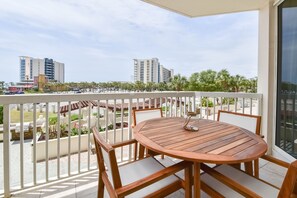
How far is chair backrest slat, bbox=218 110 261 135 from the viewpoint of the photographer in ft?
6.28

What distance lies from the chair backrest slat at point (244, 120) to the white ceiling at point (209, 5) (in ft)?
6.69

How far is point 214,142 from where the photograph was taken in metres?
1.39

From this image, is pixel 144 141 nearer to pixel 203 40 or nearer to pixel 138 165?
pixel 138 165

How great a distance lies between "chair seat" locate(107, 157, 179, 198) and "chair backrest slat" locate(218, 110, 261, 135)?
1143 mm

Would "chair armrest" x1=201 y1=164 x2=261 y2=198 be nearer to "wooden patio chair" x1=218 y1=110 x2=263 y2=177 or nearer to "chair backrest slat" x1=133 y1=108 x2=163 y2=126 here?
"wooden patio chair" x1=218 y1=110 x2=263 y2=177

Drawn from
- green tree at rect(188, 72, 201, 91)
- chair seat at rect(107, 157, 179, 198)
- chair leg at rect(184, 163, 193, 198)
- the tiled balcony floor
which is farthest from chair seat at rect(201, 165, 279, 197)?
green tree at rect(188, 72, 201, 91)

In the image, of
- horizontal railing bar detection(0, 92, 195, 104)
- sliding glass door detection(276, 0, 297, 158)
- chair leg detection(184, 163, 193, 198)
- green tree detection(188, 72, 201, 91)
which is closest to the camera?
chair leg detection(184, 163, 193, 198)

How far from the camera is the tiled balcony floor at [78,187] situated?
1.88 meters

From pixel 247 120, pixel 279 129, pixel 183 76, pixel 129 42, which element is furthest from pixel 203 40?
pixel 247 120

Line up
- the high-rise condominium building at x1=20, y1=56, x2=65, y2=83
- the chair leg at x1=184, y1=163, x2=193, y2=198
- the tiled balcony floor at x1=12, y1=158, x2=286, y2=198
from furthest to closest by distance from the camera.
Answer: the high-rise condominium building at x1=20, y1=56, x2=65, y2=83 → the tiled balcony floor at x1=12, y1=158, x2=286, y2=198 → the chair leg at x1=184, y1=163, x2=193, y2=198

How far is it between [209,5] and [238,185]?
3.18 m

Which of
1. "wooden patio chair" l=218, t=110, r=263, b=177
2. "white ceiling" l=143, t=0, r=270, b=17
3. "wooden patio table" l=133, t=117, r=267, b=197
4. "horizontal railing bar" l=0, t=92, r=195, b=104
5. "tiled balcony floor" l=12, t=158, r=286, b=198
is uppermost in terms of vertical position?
"white ceiling" l=143, t=0, r=270, b=17

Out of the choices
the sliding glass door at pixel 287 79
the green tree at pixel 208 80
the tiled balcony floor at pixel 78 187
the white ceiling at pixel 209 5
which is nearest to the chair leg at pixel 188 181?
the tiled balcony floor at pixel 78 187

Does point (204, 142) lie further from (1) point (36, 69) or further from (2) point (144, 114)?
(1) point (36, 69)
